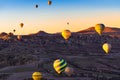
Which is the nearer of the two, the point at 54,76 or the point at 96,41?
the point at 54,76

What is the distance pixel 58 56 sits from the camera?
12019 cm

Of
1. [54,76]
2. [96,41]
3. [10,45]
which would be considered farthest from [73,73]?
[96,41]

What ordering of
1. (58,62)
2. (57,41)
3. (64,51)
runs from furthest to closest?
(57,41), (64,51), (58,62)

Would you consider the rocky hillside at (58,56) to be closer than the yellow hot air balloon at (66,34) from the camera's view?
No

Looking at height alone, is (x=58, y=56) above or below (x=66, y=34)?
below

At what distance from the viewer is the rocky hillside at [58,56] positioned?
83750 mm

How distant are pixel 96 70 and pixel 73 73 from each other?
11.9 metres

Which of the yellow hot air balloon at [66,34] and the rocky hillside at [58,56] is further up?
the yellow hot air balloon at [66,34]

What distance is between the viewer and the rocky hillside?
275 feet

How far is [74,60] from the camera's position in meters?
109

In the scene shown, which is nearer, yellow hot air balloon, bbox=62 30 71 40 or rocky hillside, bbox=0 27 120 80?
yellow hot air balloon, bbox=62 30 71 40

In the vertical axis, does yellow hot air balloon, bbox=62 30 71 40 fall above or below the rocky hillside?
above

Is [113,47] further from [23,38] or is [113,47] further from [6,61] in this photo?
[6,61]

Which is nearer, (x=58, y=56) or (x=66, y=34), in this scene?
(x=66, y=34)
